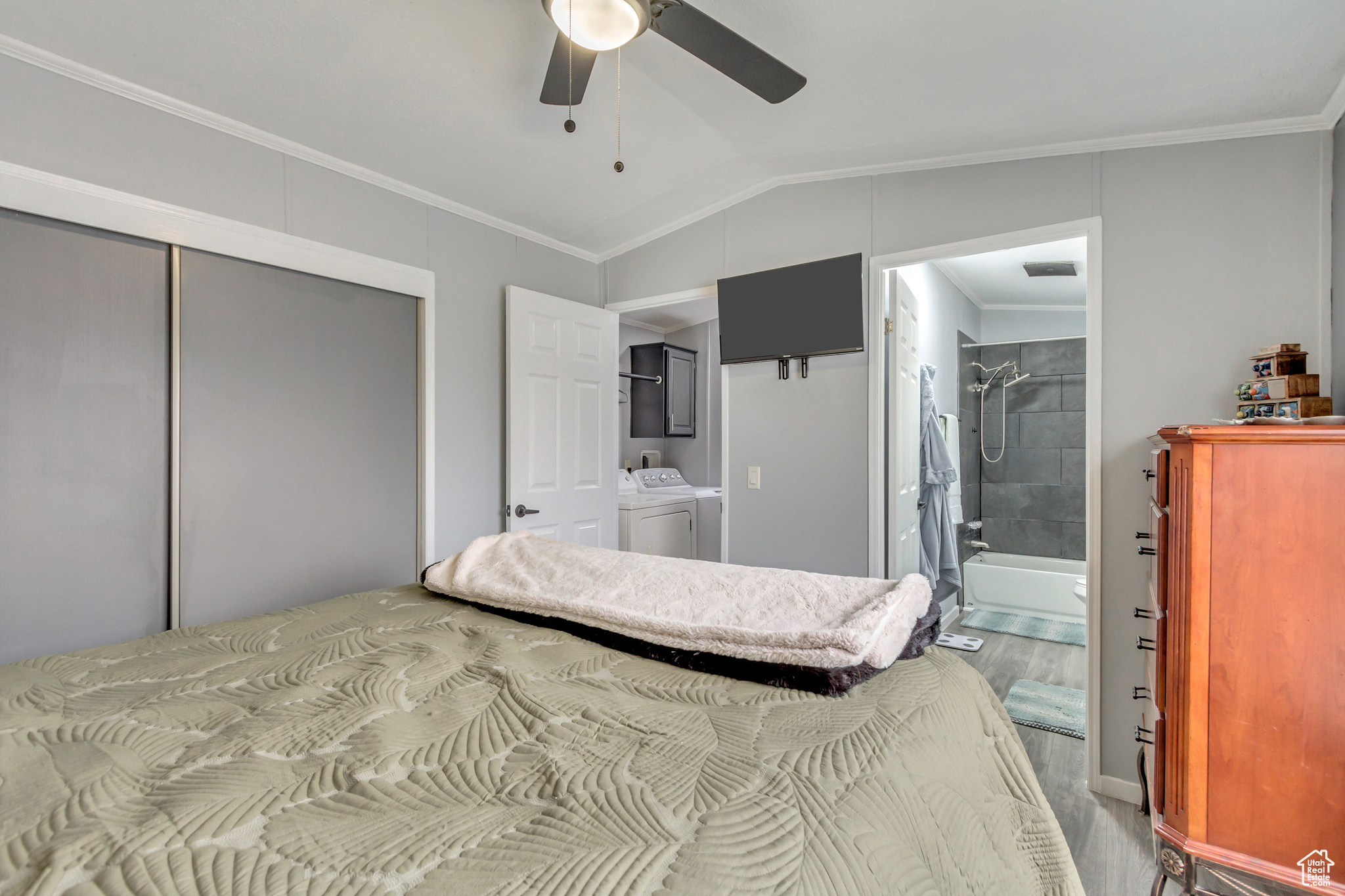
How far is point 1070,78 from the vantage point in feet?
5.99

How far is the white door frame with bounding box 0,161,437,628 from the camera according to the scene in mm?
1816

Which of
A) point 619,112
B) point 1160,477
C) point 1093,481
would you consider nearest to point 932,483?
point 1093,481

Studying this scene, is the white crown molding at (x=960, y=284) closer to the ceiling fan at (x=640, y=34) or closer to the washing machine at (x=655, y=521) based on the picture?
the washing machine at (x=655, y=521)

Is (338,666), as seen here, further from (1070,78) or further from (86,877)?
(1070,78)

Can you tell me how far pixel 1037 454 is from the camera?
5047 mm

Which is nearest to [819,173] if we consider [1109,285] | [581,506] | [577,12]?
[1109,285]

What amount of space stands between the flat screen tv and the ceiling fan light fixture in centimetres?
159

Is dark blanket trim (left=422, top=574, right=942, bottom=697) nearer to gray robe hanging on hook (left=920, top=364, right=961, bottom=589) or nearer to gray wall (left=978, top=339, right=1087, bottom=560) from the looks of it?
gray robe hanging on hook (left=920, top=364, right=961, bottom=589)

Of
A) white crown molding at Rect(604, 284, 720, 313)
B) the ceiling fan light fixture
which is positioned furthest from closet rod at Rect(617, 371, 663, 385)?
the ceiling fan light fixture

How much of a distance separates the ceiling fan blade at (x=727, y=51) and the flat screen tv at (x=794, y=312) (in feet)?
3.96

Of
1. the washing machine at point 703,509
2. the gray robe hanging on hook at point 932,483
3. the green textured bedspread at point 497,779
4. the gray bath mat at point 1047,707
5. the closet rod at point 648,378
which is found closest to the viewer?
the green textured bedspread at point 497,779

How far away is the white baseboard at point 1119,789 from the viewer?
2.11 m

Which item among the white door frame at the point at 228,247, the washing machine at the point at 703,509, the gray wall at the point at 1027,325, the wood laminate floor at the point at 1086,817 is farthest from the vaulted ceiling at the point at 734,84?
the gray wall at the point at 1027,325

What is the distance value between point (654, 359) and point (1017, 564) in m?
3.49
